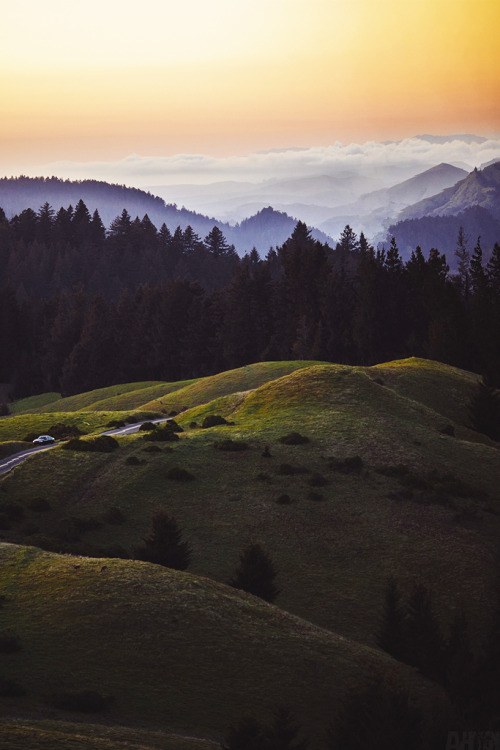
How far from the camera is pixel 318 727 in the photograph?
20.7 m

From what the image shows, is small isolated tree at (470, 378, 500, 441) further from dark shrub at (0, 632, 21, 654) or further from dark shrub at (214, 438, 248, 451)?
dark shrub at (0, 632, 21, 654)

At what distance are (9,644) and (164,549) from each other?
12149 mm

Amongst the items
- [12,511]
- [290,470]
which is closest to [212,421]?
[290,470]

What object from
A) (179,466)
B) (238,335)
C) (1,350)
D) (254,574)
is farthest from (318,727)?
(1,350)

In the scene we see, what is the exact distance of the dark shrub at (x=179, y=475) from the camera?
160 ft

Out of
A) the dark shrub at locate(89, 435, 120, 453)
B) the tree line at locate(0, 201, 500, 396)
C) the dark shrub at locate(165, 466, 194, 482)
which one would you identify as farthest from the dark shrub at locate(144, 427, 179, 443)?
the tree line at locate(0, 201, 500, 396)

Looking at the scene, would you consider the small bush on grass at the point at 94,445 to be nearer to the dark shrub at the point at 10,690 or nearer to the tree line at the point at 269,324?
the dark shrub at the point at 10,690

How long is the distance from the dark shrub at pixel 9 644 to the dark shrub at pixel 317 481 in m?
28.1

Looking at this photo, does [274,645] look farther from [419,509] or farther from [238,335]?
[238,335]

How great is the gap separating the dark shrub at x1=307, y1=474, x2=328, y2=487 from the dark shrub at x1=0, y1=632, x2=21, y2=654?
1105 inches

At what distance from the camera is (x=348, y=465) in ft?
168

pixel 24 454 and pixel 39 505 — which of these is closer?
pixel 39 505

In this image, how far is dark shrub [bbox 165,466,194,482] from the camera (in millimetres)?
48709

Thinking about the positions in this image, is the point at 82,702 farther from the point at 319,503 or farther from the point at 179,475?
the point at 179,475
